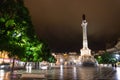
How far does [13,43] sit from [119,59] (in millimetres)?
134146

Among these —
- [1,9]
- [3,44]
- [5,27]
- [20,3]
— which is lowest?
[3,44]

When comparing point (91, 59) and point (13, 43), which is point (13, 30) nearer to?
point (13, 43)

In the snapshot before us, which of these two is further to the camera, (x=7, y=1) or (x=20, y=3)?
(x=20, y=3)

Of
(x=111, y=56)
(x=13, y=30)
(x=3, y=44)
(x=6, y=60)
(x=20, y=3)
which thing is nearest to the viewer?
(x=3, y=44)

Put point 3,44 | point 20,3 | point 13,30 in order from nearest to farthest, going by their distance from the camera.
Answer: point 3,44, point 13,30, point 20,3

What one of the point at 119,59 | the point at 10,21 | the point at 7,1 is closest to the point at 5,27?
the point at 10,21

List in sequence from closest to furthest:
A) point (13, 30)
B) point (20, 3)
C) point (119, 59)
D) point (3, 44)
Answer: point (3, 44), point (13, 30), point (20, 3), point (119, 59)

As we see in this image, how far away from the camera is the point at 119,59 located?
15825cm

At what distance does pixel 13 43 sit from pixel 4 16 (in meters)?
3.59

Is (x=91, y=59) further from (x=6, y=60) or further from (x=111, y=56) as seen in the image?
(x=6, y=60)

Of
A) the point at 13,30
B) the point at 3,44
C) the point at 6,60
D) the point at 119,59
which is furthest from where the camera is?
the point at 119,59

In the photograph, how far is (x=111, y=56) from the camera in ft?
479

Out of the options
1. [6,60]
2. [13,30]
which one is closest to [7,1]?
[13,30]

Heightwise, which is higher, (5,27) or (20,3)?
(20,3)
